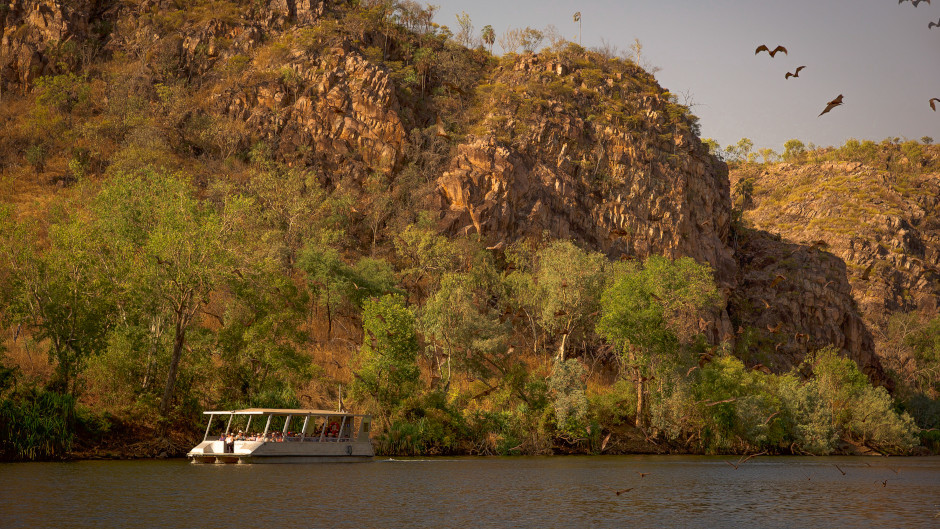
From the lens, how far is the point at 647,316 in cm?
6281

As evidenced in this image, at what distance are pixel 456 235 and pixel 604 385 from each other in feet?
73.8

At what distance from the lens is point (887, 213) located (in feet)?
453

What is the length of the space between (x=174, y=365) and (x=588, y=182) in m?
62.3

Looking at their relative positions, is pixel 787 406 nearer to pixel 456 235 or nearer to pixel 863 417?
pixel 863 417

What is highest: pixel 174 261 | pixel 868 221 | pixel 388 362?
pixel 868 221

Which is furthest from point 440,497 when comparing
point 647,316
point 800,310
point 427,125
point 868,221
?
point 868,221

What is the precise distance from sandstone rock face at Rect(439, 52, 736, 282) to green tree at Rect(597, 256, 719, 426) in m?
Answer: 25.1

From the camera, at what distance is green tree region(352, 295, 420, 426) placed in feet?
180

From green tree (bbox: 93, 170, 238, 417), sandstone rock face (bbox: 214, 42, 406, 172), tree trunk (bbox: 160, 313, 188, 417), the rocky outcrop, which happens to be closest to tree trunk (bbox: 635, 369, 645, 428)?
green tree (bbox: 93, 170, 238, 417)

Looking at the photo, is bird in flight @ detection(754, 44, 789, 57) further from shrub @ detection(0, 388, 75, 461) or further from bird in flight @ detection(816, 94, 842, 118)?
shrub @ detection(0, 388, 75, 461)

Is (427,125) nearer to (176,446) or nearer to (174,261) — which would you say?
(174,261)

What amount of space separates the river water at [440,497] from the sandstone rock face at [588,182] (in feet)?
154

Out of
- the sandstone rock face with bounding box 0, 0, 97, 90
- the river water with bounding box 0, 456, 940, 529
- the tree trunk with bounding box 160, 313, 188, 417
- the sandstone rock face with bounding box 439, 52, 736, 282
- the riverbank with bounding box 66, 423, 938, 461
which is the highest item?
the sandstone rock face with bounding box 0, 0, 97, 90

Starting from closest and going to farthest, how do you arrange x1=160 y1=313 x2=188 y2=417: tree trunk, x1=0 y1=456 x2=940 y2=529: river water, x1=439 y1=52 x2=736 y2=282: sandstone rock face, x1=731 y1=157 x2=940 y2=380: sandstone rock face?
x1=0 y1=456 x2=940 y2=529: river water → x1=160 y1=313 x2=188 y2=417: tree trunk → x1=439 y1=52 x2=736 y2=282: sandstone rock face → x1=731 y1=157 x2=940 y2=380: sandstone rock face
